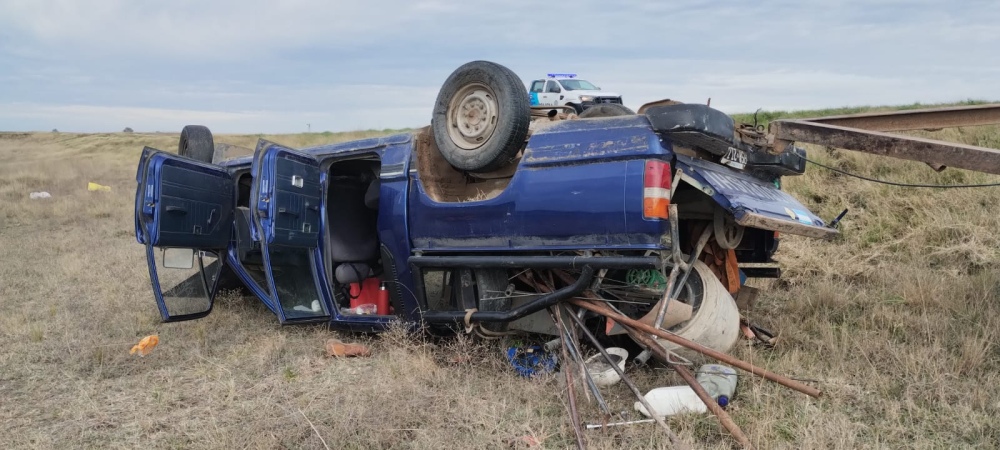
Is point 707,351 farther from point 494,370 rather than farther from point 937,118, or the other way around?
point 937,118

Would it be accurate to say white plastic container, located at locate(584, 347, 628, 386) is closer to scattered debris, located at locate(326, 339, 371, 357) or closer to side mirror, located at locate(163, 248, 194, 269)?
scattered debris, located at locate(326, 339, 371, 357)

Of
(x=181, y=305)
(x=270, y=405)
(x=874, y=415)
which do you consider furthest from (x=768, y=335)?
(x=181, y=305)

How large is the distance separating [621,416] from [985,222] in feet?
17.8

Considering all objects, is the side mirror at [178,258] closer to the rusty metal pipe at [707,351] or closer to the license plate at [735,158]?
the rusty metal pipe at [707,351]

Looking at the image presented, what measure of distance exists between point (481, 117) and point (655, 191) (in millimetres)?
1414

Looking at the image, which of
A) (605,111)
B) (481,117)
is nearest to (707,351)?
(481,117)

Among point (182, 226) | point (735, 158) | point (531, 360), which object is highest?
point (735, 158)

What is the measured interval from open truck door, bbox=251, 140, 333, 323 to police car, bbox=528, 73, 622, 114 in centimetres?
1462

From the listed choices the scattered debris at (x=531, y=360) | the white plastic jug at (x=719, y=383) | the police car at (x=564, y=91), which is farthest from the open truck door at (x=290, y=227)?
the police car at (x=564, y=91)

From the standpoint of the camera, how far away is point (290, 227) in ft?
16.8

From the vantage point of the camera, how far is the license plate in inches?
170

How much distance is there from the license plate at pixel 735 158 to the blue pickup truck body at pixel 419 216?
0.06m

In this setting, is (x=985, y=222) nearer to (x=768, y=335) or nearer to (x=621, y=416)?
(x=768, y=335)

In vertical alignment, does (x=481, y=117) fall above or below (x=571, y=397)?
above
